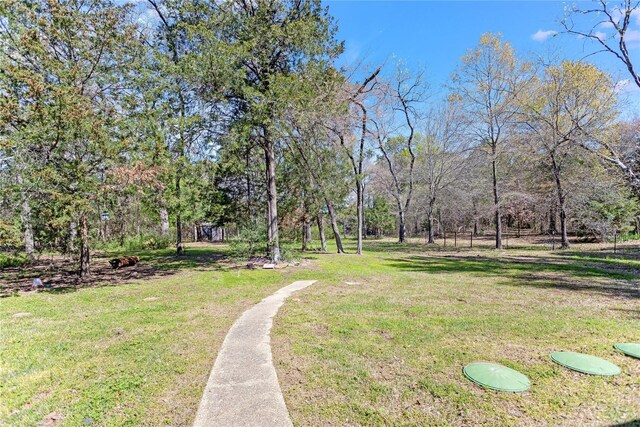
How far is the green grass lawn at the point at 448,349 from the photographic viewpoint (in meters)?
2.70

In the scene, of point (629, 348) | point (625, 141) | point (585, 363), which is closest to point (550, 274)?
point (629, 348)

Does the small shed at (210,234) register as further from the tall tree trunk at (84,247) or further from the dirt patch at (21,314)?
the dirt patch at (21,314)

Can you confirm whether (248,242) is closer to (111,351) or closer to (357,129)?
(111,351)

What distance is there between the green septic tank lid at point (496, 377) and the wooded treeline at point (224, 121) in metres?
7.66

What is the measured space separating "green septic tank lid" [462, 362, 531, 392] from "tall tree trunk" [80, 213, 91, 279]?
327 inches

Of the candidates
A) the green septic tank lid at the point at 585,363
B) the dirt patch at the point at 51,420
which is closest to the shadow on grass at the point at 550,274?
the green septic tank lid at the point at 585,363

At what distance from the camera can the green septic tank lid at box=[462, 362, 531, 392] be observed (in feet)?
9.85

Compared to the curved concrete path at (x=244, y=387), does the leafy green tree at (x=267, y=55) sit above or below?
above

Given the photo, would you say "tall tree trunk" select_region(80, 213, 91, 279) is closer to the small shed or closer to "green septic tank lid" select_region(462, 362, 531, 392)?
"green septic tank lid" select_region(462, 362, 531, 392)

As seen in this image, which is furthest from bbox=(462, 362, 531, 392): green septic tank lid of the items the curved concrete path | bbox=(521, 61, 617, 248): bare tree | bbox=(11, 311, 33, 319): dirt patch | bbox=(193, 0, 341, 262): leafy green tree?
bbox=(521, 61, 617, 248): bare tree

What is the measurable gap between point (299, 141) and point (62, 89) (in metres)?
8.06

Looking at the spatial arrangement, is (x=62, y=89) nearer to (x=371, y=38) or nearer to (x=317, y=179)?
(x=317, y=179)

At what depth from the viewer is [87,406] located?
2.83 meters

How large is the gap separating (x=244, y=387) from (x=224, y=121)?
405 inches
